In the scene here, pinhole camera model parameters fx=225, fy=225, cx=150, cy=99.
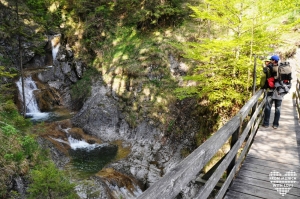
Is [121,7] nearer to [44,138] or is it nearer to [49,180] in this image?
[44,138]

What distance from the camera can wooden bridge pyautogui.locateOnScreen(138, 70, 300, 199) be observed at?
197 cm

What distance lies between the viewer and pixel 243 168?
4.60 metres

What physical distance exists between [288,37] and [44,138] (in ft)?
50.0

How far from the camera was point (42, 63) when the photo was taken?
21.8 m

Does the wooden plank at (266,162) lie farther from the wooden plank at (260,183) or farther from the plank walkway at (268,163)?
the wooden plank at (260,183)

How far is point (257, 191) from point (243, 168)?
0.86 metres

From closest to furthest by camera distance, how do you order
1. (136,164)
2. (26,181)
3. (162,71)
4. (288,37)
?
1. (26,181)
2. (136,164)
3. (288,37)
4. (162,71)

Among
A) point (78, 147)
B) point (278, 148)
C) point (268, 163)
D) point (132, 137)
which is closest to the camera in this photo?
point (268, 163)

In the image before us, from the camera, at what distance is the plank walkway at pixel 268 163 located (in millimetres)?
3713

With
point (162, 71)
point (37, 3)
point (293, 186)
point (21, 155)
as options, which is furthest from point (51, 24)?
point (293, 186)

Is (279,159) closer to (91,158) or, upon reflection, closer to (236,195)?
(236,195)

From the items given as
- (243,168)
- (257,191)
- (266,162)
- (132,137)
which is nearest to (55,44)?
(132,137)

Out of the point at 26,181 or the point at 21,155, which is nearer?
the point at 26,181

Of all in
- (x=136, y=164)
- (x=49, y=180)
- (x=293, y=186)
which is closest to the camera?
(x=293, y=186)
